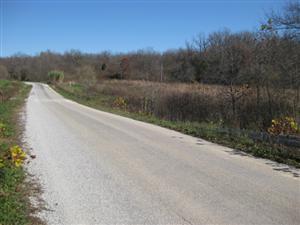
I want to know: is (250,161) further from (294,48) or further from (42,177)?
(294,48)

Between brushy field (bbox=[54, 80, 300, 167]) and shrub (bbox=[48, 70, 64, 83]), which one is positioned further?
shrub (bbox=[48, 70, 64, 83])

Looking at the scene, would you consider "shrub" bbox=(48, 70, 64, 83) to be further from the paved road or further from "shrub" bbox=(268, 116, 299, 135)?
"shrub" bbox=(268, 116, 299, 135)

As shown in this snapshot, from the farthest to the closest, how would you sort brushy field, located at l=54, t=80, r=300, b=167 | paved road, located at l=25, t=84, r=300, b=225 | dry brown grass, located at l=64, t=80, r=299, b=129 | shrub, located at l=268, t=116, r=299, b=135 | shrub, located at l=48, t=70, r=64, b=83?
shrub, located at l=48, t=70, r=64, b=83, dry brown grass, located at l=64, t=80, r=299, b=129, shrub, located at l=268, t=116, r=299, b=135, brushy field, located at l=54, t=80, r=300, b=167, paved road, located at l=25, t=84, r=300, b=225

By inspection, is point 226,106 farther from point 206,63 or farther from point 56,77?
point 56,77

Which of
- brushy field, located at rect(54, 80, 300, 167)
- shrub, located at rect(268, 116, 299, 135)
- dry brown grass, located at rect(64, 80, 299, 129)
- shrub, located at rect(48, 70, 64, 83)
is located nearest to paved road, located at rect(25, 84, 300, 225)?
brushy field, located at rect(54, 80, 300, 167)

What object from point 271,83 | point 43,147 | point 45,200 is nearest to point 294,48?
point 271,83

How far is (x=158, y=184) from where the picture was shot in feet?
20.9

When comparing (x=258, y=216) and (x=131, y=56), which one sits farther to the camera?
(x=131, y=56)

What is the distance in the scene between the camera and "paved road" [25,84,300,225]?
16.1 feet

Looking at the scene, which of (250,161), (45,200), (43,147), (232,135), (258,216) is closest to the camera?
(258,216)

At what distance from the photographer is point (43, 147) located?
→ 994 centimetres

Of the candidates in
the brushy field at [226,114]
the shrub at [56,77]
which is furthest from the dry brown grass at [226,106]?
the shrub at [56,77]

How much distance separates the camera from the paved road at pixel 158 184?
193 inches

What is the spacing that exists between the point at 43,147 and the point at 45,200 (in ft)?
15.2
